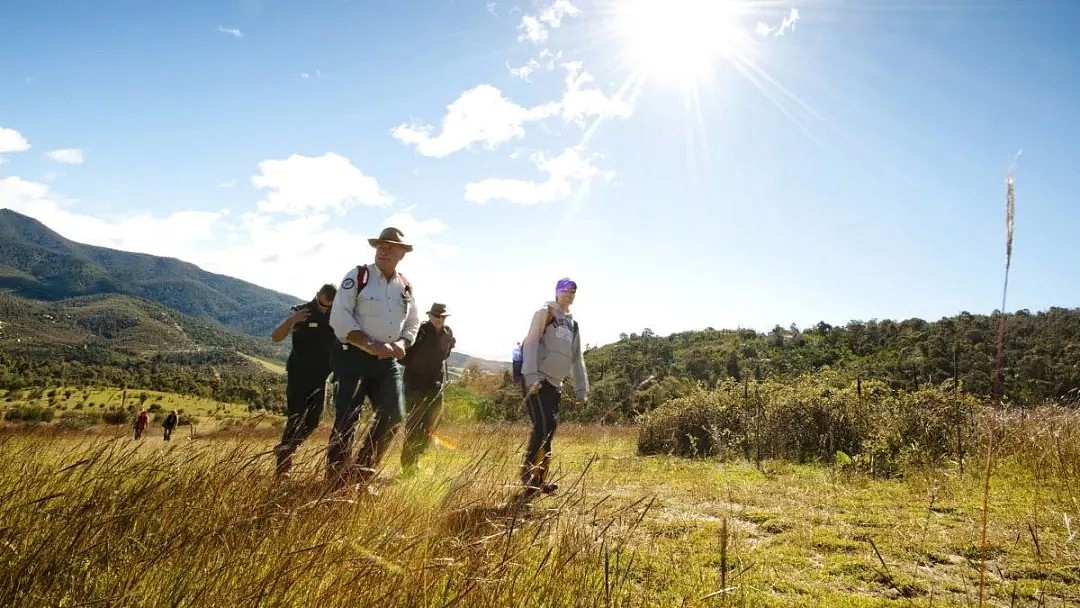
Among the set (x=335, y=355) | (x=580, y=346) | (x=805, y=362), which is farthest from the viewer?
(x=805, y=362)

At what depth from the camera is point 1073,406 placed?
990 cm

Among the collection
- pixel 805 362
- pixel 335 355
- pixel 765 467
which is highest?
pixel 805 362

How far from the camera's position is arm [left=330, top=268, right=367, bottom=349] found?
13.9 ft

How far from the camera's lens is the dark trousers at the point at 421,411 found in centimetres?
555

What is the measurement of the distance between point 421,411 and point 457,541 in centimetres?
407

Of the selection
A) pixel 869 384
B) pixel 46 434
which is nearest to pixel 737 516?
pixel 46 434

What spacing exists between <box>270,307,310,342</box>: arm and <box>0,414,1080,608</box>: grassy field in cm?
171

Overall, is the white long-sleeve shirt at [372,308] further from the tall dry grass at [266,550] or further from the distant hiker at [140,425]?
the distant hiker at [140,425]

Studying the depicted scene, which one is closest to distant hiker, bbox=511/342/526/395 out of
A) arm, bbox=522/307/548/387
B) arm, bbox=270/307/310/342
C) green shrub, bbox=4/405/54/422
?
arm, bbox=522/307/548/387

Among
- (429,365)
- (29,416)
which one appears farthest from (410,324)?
(29,416)

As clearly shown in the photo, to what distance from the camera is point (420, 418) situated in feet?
18.4

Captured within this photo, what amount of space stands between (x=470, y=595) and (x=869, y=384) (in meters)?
9.78

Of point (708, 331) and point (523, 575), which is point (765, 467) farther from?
point (708, 331)

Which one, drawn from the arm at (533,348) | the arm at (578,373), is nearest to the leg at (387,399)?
the arm at (533,348)
